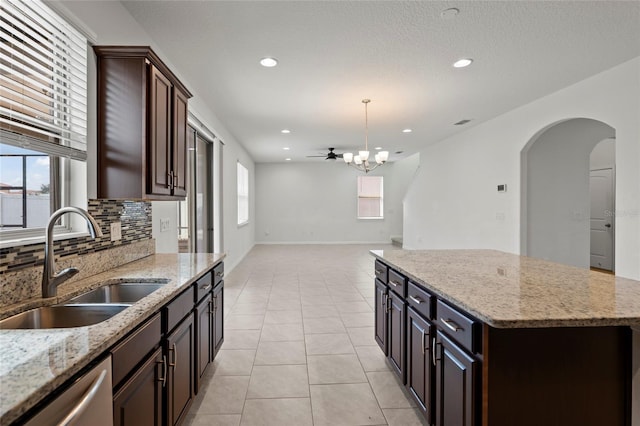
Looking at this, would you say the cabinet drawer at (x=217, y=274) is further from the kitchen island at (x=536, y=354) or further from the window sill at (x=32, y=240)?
the kitchen island at (x=536, y=354)

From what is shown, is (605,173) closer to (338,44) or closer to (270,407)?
(338,44)

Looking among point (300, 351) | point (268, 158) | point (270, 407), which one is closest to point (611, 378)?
point (270, 407)

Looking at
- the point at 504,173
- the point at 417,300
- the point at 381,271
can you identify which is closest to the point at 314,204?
the point at 504,173

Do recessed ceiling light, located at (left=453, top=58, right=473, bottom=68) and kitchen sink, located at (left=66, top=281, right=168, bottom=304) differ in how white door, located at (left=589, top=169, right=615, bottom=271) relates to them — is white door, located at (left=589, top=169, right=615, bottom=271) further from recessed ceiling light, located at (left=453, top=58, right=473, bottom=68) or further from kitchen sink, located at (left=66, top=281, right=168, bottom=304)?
kitchen sink, located at (left=66, top=281, right=168, bottom=304)

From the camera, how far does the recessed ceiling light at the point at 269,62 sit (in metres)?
3.09

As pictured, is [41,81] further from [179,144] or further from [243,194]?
[243,194]

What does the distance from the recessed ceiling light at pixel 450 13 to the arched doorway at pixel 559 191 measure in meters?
3.02

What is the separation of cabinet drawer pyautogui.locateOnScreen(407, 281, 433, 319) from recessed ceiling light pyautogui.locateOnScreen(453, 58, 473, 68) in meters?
2.40

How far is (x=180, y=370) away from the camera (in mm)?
1713

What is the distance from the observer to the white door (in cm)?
646

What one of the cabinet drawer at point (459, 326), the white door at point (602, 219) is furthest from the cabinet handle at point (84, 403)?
the white door at point (602, 219)

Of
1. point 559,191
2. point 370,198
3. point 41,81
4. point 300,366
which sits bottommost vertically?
point 300,366

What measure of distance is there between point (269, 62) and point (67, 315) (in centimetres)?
262

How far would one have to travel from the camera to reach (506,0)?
225cm
